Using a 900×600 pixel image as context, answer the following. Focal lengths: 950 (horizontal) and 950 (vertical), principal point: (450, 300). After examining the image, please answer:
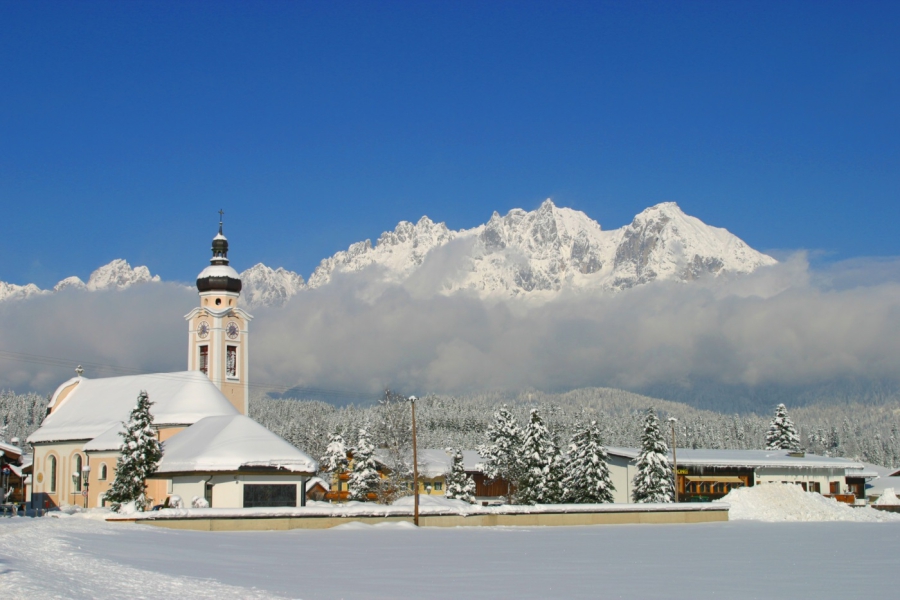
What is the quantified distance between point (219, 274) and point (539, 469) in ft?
97.7

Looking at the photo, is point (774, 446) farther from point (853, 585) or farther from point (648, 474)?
point (853, 585)

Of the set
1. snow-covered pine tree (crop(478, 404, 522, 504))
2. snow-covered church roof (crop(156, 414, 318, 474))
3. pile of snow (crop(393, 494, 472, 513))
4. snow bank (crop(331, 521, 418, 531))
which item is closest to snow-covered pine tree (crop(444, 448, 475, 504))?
snow-covered pine tree (crop(478, 404, 522, 504))

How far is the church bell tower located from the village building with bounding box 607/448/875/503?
29138mm

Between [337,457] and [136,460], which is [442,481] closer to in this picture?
[337,457]

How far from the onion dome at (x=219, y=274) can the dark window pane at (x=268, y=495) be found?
86.6 feet

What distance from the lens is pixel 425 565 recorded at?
2366cm

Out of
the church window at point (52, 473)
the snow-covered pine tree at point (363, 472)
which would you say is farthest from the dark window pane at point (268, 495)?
the church window at point (52, 473)

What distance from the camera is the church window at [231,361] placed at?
73438 mm

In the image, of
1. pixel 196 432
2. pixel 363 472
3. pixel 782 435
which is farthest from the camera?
pixel 782 435

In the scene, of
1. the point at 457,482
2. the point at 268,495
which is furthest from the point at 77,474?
the point at 457,482

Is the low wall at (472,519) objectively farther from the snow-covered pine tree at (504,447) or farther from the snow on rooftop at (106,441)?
the snow-covered pine tree at (504,447)

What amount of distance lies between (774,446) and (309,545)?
78.7 metres

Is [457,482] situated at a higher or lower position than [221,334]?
lower

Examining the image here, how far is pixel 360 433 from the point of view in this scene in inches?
2844
